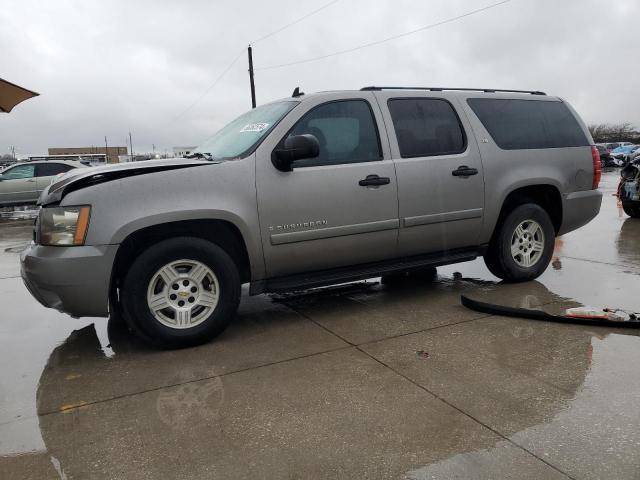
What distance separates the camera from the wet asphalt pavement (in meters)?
2.44

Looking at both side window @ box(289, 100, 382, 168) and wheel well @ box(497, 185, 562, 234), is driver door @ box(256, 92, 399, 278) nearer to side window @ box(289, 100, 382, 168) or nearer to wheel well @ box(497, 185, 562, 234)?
side window @ box(289, 100, 382, 168)

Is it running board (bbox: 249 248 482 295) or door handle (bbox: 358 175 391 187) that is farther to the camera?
door handle (bbox: 358 175 391 187)

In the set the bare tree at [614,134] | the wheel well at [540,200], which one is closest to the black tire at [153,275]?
the wheel well at [540,200]

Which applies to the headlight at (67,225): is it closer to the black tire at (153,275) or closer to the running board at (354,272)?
the black tire at (153,275)

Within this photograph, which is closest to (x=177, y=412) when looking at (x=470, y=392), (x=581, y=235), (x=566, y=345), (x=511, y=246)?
(x=470, y=392)

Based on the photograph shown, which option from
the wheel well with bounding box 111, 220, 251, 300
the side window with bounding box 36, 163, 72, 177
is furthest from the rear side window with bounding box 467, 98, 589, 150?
the side window with bounding box 36, 163, 72, 177

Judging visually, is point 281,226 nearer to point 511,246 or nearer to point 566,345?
point 566,345

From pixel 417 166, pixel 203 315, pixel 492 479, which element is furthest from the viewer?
pixel 417 166

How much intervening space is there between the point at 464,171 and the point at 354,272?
4.73ft

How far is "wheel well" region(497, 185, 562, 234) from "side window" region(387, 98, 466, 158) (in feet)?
2.84

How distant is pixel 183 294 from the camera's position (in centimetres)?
388

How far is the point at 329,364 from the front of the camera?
3.57 metres

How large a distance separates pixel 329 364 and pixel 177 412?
41.8 inches

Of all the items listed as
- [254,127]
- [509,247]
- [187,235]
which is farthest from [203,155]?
[509,247]
